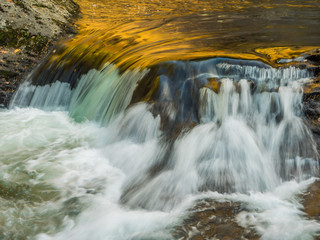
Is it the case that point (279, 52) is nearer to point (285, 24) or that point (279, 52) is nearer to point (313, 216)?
point (285, 24)

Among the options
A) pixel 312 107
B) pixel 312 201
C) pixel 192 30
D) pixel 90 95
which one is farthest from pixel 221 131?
pixel 192 30

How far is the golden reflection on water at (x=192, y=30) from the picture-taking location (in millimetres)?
6297

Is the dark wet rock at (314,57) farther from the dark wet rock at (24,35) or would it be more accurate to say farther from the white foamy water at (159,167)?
the dark wet rock at (24,35)

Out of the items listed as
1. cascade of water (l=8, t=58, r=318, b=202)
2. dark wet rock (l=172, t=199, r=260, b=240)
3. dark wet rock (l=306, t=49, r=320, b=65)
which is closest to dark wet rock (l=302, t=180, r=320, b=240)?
cascade of water (l=8, t=58, r=318, b=202)

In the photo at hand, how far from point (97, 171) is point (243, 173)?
200 cm

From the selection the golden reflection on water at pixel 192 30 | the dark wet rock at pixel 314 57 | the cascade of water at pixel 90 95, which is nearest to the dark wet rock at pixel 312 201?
the dark wet rock at pixel 314 57

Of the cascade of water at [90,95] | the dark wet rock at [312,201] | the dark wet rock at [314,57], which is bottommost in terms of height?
the dark wet rock at [312,201]

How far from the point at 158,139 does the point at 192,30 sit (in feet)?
13.1

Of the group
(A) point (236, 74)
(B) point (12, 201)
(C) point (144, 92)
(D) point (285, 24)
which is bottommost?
(B) point (12, 201)

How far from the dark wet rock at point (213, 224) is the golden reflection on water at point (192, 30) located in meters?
2.66

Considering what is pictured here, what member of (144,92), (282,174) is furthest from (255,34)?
(282,174)

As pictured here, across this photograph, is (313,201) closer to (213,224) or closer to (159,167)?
(213,224)

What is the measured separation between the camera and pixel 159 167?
460cm

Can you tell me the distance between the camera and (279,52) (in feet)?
19.8
